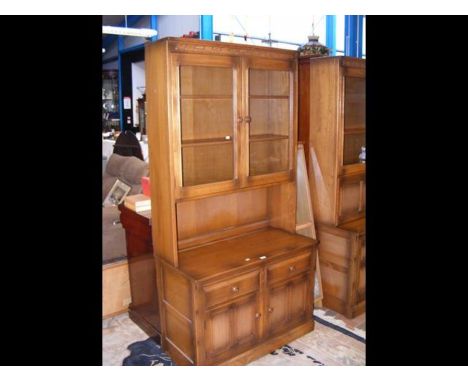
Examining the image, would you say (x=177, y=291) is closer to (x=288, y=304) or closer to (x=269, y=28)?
(x=288, y=304)

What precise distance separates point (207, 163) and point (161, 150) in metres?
0.27

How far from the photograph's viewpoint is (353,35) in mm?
5883

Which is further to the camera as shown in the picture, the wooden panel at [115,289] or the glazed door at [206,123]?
the wooden panel at [115,289]

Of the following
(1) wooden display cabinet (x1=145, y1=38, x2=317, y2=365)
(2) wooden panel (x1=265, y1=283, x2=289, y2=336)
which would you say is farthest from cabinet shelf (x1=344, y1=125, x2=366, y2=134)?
(2) wooden panel (x1=265, y1=283, x2=289, y2=336)

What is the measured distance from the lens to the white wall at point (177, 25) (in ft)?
21.4

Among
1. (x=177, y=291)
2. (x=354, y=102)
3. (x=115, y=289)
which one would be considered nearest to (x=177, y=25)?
(x=354, y=102)

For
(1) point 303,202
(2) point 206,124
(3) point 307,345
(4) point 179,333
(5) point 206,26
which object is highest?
(5) point 206,26

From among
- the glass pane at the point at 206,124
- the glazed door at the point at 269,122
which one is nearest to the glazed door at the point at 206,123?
the glass pane at the point at 206,124

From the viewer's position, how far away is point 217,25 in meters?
5.41

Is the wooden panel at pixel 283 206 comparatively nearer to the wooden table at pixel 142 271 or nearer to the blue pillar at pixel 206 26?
the wooden table at pixel 142 271

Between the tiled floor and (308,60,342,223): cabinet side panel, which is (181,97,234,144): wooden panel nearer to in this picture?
(308,60,342,223): cabinet side panel

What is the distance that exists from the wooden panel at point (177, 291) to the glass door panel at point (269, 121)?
2.43 feet

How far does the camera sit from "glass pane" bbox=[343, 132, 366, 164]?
3209 mm

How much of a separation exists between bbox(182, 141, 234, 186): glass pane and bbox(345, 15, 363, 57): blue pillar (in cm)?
406
